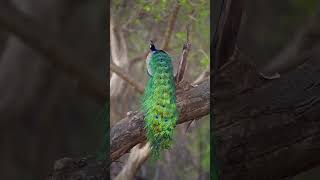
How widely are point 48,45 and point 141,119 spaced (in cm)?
108

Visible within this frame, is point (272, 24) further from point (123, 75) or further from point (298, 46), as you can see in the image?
point (123, 75)

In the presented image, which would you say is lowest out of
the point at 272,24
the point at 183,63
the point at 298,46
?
the point at 183,63

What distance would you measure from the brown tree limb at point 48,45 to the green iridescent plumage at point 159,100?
2.92ft

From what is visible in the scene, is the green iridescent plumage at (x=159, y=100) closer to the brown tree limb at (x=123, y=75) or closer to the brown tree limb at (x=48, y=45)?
the brown tree limb at (x=123, y=75)

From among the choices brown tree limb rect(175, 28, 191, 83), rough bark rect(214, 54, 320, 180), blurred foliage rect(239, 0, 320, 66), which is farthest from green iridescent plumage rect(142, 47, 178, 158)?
blurred foliage rect(239, 0, 320, 66)

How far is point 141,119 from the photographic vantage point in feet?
7.85

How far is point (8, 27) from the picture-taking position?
11.0 ft

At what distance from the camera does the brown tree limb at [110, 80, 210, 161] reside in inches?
93.7

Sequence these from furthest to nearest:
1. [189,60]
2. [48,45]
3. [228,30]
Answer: [48,45] < [228,30] < [189,60]

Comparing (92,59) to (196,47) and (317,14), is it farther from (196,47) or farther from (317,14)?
(196,47)

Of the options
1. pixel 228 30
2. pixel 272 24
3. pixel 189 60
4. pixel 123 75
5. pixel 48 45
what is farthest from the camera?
pixel 272 24

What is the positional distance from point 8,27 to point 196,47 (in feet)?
4.19

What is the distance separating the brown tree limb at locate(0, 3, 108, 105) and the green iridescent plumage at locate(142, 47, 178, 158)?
0.89m

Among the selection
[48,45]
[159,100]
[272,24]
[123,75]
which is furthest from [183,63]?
[272,24]
